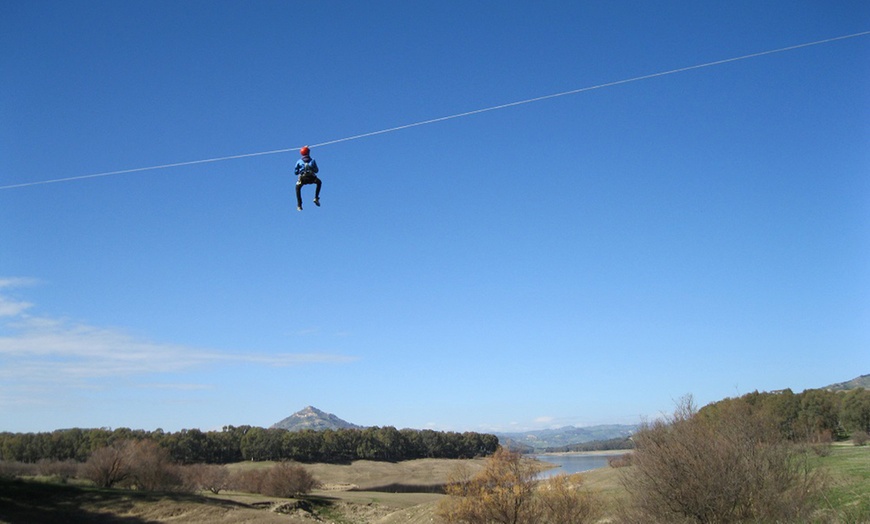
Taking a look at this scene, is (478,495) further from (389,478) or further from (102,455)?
(389,478)

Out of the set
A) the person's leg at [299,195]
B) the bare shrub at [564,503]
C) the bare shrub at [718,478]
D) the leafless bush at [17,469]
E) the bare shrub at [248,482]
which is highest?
the person's leg at [299,195]

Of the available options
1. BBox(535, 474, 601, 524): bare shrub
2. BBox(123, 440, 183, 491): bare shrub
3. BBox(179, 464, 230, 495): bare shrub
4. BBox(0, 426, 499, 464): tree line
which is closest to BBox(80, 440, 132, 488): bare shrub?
BBox(123, 440, 183, 491): bare shrub

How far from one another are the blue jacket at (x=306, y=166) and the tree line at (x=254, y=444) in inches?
4170

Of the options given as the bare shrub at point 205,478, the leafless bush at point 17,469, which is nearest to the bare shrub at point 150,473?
the bare shrub at point 205,478

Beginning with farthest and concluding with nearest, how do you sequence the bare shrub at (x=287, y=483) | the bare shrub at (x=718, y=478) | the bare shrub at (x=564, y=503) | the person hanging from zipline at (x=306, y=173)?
the bare shrub at (x=287, y=483)
the bare shrub at (x=564, y=503)
the bare shrub at (x=718, y=478)
the person hanging from zipline at (x=306, y=173)

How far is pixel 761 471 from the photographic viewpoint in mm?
18875

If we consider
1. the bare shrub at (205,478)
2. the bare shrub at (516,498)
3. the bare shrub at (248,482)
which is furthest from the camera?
the bare shrub at (248,482)

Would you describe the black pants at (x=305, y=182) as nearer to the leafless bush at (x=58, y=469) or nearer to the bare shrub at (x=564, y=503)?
the bare shrub at (x=564, y=503)

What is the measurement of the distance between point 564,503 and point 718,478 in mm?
18893

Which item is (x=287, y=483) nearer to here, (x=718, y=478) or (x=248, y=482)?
(x=248, y=482)

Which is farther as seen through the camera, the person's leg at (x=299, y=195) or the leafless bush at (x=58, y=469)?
the leafless bush at (x=58, y=469)

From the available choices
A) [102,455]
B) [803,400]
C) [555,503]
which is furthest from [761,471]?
[803,400]

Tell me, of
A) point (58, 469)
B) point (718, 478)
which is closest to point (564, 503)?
point (718, 478)

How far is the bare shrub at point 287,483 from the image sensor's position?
70.3 m
